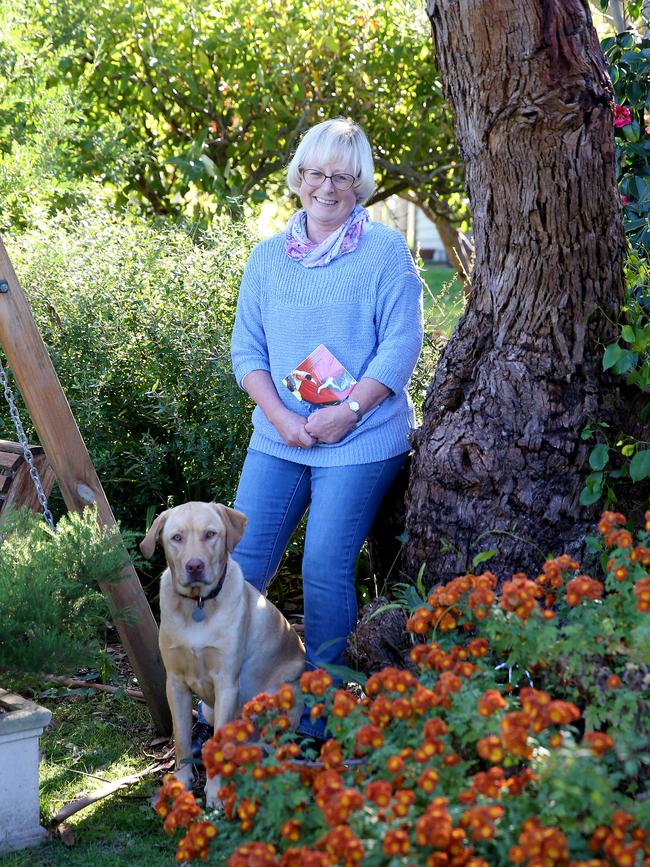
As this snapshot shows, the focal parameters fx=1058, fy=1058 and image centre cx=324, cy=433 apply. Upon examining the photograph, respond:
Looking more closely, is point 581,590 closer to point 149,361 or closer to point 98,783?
point 98,783

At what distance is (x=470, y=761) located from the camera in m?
2.47

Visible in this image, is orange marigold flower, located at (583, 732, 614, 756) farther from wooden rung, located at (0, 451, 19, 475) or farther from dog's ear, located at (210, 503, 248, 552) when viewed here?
wooden rung, located at (0, 451, 19, 475)

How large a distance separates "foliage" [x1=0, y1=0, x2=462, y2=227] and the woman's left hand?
4263mm

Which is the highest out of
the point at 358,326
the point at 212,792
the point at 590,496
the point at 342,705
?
the point at 358,326

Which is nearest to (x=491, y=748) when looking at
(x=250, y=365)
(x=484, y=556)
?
(x=484, y=556)

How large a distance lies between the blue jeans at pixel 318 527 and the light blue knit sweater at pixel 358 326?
0.07m

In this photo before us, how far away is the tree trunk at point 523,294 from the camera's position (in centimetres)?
348

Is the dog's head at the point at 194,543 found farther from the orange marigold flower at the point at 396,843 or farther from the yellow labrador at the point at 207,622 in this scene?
the orange marigold flower at the point at 396,843

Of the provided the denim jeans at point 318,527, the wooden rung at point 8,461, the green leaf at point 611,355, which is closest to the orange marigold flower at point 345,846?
the denim jeans at point 318,527

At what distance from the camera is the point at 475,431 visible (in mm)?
3787

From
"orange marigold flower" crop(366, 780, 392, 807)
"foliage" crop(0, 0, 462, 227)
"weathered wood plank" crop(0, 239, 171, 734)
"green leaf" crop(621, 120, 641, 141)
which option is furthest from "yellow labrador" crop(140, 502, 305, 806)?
"foliage" crop(0, 0, 462, 227)

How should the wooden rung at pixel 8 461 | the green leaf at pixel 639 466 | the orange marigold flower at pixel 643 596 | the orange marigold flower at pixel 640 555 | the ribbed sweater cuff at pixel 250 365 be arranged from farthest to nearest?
the wooden rung at pixel 8 461, the ribbed sweater cuff at pixel 250 365, the green leaf at pixel 639 466, the orange marigold flower at pixel 640 555, the orange marigold flower at pixel 643 596

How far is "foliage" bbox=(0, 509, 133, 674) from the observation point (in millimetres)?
3260

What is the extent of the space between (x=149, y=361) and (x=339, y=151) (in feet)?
6.30
